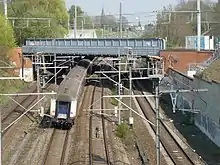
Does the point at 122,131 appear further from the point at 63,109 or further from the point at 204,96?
the point at 204,96

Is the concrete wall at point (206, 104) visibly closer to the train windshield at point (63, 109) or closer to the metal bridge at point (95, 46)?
the train windshield at point (63, 109)

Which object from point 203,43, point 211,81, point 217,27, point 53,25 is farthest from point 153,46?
point 217,27

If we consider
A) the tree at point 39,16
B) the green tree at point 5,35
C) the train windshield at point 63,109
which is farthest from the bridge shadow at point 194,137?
the tree at point 39,16

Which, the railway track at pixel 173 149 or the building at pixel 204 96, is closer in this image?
the railway track at pixel 173 149

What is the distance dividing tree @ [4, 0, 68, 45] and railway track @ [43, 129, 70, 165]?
122 ft

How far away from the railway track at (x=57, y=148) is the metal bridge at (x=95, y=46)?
785 inches

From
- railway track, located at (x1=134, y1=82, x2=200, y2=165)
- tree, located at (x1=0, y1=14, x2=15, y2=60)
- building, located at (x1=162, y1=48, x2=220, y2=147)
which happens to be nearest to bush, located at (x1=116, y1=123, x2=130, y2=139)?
railway track, located at (x1=134, y1=82, x2=200, y2=165)

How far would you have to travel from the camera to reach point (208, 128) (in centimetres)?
2842

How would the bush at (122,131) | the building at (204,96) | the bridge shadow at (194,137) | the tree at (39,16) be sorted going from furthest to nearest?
the tree at (39,16) → the bush at (122,131) → the building at (204,96) → the bridge shadow at (194,137)

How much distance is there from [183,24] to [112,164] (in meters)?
57.8

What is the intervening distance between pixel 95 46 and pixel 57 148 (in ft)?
95.4

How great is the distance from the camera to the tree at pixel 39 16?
68.6 m

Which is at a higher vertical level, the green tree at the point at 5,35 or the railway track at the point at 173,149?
the green tree at the point at 5,35

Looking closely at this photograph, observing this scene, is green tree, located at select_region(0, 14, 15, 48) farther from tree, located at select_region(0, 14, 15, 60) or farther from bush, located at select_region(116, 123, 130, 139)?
bush, located at select_region(116, 123, 130, 139)
